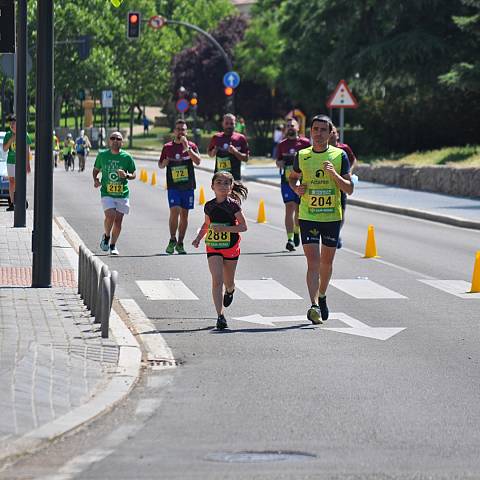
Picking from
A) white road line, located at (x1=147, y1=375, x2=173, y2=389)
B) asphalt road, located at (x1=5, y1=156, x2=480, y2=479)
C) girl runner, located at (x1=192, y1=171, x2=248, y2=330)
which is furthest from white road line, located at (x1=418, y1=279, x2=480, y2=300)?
white road line, located at (x1=147, y1=375, x2=173, y2=389)

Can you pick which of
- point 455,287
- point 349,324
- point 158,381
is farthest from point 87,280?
point 455,287

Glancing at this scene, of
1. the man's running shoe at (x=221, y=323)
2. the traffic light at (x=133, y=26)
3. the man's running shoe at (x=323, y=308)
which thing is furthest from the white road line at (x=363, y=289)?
the traffic light at (x=133, y=26)

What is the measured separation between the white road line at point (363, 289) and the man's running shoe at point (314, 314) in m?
2.29

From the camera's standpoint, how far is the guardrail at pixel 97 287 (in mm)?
11273

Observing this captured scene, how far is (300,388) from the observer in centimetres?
973

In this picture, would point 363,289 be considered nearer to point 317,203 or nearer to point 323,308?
point 323,308

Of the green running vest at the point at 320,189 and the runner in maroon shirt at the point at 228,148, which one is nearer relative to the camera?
the green running vest at the point at 320,189

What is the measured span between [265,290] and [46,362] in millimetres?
6100

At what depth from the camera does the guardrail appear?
37.0 feet

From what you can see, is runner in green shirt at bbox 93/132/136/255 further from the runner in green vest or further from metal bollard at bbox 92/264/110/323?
metal bollard at bbox 92/264/110/323

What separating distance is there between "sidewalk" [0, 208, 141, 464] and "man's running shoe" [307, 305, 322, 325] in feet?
6.81

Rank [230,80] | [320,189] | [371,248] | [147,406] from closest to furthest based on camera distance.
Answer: [147,406] < [320,189] < [371,248] < [230,80]

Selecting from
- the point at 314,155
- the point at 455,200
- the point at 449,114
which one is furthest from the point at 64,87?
the point at 314,155

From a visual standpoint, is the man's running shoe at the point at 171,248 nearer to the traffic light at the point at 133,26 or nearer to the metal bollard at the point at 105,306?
the metal bollard at the point at 105,306
